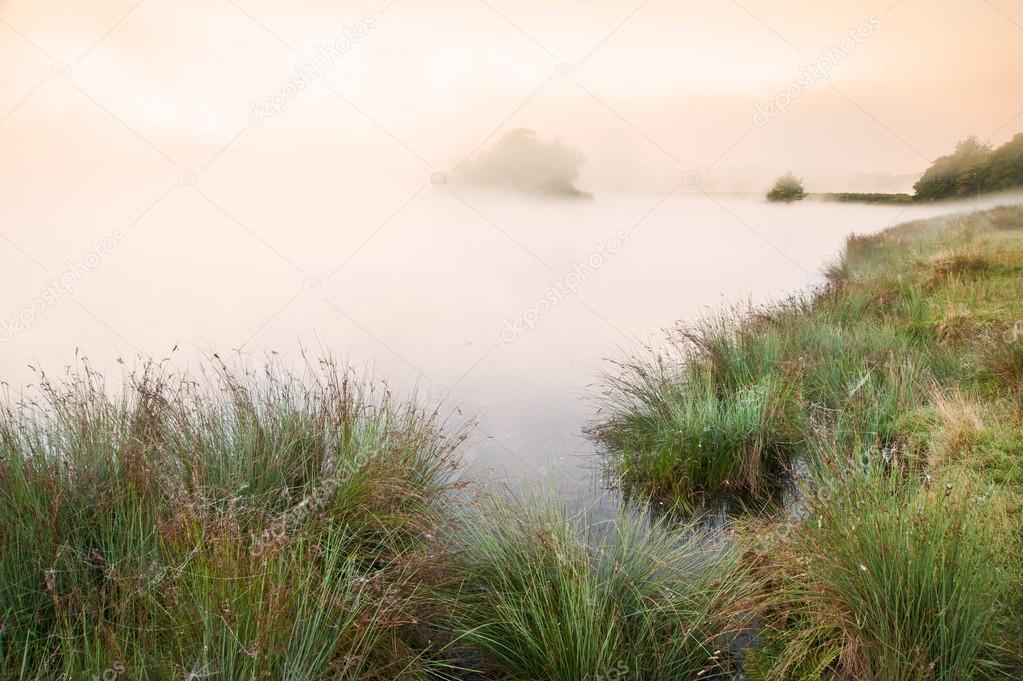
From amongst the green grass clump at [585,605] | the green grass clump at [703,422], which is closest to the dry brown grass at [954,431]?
the green grass clump at [703,422]

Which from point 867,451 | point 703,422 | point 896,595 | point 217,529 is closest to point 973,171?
point 703,422

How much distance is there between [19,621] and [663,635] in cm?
195

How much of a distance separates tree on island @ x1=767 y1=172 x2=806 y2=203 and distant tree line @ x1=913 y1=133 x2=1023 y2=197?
262 cm

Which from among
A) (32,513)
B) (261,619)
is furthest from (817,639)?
(32,513)

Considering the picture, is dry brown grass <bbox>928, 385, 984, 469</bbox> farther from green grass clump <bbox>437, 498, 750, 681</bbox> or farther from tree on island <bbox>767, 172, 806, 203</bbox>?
tree on island <bbox>767, 172, 806, 203</bbox>

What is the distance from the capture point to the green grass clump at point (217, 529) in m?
1.73

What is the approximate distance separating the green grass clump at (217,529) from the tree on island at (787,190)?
12.4 metres

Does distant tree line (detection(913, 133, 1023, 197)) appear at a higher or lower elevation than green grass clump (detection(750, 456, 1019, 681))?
higher

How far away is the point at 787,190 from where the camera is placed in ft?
47.4

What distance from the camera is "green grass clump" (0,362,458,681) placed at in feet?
5.66

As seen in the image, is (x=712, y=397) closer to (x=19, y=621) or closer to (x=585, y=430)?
(x=585, y=430)

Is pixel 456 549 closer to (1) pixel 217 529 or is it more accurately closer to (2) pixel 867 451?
(1) pixel 217 529

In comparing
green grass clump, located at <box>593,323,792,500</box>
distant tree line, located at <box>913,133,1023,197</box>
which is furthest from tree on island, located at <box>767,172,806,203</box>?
green grass clump, located at <box>593,323,792,500</box>

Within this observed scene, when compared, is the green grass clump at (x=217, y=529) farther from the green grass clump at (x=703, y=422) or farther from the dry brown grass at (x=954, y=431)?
the dry brown grass at (x=954, y=431)
